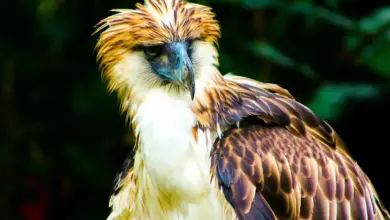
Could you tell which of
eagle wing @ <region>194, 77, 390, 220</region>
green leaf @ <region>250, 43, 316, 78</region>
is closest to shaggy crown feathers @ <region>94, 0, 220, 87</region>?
eagle wing @ <region>194, 77, 390, 220</region>

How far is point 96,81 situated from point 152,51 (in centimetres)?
219

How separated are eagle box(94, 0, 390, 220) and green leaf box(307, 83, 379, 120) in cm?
118

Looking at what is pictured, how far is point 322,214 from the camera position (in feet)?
15.3

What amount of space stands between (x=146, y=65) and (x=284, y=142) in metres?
0.72

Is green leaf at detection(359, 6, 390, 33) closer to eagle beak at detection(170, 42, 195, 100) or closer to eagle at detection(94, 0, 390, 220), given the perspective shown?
eagle at detection(94, 0, 390, 220)

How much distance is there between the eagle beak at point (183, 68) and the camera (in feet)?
14.8

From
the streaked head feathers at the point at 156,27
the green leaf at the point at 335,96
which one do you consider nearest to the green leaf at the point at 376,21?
the green leaf at the point at 335,96

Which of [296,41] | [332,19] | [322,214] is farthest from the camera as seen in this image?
[296,41]

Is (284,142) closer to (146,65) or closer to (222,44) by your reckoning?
(146,65)

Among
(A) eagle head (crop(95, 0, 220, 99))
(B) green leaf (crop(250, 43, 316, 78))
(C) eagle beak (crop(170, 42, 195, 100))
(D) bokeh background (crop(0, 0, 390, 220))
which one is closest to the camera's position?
(C) eagle beak (crop(170, 42, 195, 100))

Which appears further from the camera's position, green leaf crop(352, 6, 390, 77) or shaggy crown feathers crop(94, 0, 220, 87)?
green leaf crop(352, 6, 390, 77)

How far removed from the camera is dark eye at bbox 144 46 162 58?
4.71m

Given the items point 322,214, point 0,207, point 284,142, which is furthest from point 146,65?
point 0,207

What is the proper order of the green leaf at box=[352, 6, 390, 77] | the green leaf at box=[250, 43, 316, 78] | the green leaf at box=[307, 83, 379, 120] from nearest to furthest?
the green leaf at box=[307, 83, 379, 120] < the green leaf at box=[352, 6, 390, 77] < the green leaf at box=[250, 43, 316, 78]
